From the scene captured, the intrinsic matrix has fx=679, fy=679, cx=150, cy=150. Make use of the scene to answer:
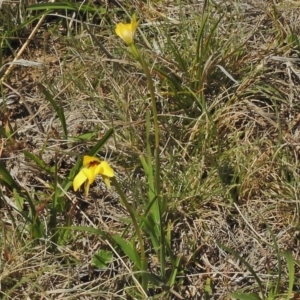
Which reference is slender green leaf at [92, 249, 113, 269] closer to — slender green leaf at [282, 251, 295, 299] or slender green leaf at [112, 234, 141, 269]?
slender green leaf at [112, 234, 141, 269]

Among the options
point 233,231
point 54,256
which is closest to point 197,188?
point 233,231

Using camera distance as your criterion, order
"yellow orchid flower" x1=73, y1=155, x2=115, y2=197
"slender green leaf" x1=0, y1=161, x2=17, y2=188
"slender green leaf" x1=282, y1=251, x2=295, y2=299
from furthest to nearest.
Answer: "slender green leaf" x1=0, y1=161, x2=17, y2=188 → "slender green leaf" x1=282, y1=251, x2=295, y2=299 → "yellow orchid flower" x1=73, y1=155, x2=115, y2=197

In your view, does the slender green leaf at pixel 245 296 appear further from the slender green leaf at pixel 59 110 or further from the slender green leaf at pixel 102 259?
the slender green leaf at pixel 59 110

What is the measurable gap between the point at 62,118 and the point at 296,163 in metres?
0.71

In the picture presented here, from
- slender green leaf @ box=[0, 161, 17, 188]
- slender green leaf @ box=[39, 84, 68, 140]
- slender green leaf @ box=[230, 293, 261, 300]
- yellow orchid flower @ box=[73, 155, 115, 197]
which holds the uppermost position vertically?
yellow orchid flower @ box=[73, 155, 115, 197]

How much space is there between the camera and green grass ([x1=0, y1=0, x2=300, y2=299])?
183cm

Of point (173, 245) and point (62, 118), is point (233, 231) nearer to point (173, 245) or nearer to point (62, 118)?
point (173, 245)

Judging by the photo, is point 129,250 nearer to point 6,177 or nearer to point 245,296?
point 245,296

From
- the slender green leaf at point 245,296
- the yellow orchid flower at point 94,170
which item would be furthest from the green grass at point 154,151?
the yellow orchid flower at point 94,170

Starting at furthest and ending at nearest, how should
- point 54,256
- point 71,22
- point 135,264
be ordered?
point 71,22, point 54,256, point 135,264

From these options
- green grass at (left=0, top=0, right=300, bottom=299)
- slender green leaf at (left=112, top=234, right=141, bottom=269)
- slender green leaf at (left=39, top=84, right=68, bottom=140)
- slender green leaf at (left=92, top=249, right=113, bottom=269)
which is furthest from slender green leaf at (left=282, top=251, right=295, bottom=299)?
slender green leaf at (left=39, top=84, right=68, bottom=140)

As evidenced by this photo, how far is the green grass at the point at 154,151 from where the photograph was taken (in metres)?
1.83

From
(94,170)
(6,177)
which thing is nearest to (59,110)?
(6,177)

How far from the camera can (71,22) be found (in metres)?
2.37
